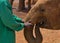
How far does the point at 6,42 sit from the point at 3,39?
0.05m

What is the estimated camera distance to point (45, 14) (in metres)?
2.82

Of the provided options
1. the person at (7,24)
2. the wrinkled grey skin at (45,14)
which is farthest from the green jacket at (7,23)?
the wrinkled grey skin at (45,14)

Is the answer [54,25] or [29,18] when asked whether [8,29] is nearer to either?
[29,18]

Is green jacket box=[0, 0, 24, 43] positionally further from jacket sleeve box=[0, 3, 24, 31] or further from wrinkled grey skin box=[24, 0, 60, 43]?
wrinkled grey skin box=[24, 0, 60, 43]

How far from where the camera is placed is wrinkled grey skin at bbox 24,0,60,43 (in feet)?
9.00

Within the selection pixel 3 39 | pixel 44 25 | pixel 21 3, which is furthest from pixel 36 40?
pixel 21 3

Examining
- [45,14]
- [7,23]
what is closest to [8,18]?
[7,23]

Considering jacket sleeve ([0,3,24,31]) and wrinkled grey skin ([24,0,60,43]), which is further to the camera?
wrinkled grey skin ([24,0,60,43])

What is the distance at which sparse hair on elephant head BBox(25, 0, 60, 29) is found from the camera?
2.76 metres

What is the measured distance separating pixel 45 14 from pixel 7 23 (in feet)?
1.69

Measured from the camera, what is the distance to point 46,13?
2.82 metres

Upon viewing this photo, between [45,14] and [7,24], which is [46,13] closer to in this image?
[45,14]

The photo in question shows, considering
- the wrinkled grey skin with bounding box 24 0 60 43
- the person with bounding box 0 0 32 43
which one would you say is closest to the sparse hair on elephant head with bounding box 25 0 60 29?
the wrinkled grey skin with bounding box 24 0 60 43

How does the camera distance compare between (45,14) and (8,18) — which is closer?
(8,18)
